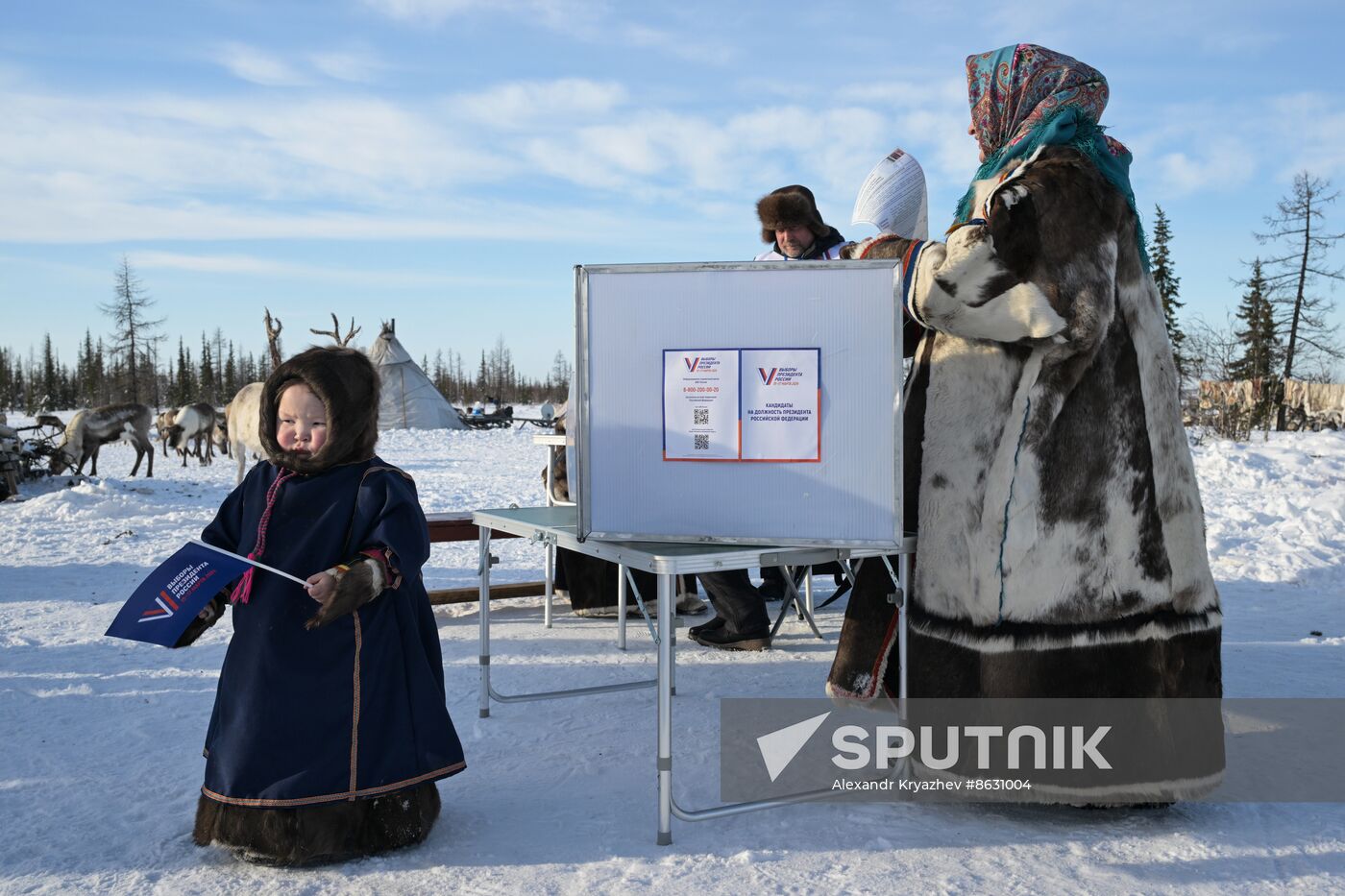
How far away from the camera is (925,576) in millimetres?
2861

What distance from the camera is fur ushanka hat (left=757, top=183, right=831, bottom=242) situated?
4.59m

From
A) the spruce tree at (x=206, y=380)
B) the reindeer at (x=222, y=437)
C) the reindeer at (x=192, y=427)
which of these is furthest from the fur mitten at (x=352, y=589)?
the spruce tree at (x=206, y=380)

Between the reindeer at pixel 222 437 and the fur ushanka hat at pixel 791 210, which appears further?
the reindeer at pixel 222 437

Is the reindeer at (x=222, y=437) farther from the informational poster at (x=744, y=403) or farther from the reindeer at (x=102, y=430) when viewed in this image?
the informational poster at (x=744, y=403)

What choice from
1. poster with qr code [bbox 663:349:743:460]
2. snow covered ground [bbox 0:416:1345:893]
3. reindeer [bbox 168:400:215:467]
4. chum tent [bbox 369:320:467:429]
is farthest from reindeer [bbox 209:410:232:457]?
poster with qr code [bbox 663:349:743:460]

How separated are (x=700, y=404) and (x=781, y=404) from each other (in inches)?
8.5

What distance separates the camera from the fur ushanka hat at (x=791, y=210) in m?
4.59

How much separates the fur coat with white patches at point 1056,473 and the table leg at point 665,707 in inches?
29.5

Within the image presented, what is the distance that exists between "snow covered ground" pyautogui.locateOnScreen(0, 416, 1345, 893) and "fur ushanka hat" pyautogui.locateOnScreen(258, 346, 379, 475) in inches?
39.9

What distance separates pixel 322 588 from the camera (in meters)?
2.44

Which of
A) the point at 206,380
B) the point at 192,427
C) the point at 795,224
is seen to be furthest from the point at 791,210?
the point at 206,380

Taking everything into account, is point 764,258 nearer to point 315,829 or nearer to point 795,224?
point 795,224

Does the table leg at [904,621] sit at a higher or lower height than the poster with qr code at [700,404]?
lower

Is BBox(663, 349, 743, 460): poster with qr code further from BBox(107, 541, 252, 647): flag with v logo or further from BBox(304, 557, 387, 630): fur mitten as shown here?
BBox(107, 541, 252, 647): flag with v logo
